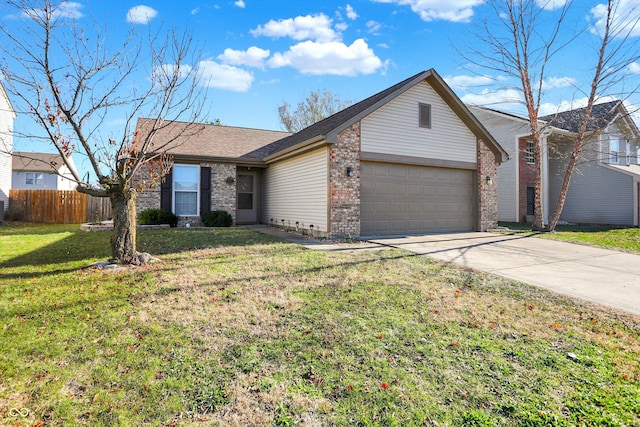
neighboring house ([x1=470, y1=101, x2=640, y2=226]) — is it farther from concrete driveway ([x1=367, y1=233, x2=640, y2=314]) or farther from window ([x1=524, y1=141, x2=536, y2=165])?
concrete driveway ([x1=367, y1=233, x2=640, y2=314])

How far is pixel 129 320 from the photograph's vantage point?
418cm

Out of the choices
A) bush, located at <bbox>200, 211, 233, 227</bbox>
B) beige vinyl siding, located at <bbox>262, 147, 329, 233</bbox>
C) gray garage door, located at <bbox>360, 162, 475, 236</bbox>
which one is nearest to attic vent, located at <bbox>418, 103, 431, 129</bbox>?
gray garage door, located at <bbox>360, 162, 475, 236</bbox>

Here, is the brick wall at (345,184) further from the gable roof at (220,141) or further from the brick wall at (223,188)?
the brick wall at (223,188)

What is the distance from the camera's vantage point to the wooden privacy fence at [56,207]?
18.7 metres

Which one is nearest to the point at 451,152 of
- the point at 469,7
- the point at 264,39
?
the point at 469,7

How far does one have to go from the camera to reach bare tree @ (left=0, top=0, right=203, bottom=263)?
6.32 meters

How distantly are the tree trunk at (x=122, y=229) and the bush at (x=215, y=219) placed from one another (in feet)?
25.4

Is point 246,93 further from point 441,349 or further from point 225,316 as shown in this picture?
point 441,349

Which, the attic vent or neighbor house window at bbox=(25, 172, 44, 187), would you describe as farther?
neighbor house window at bbox=(25, 172, 44, 187)

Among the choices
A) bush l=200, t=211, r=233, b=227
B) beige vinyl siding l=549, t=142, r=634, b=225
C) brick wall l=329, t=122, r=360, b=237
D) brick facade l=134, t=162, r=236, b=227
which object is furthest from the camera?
beige vinyl siding l=549, t=142, r=634, b=225

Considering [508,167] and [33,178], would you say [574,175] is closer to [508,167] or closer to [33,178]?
[508,167]

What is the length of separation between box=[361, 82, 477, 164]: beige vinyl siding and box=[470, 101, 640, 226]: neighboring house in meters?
7.94

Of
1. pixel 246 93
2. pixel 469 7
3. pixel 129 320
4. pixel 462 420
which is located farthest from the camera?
pixel 246 93

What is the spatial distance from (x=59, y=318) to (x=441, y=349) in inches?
175
